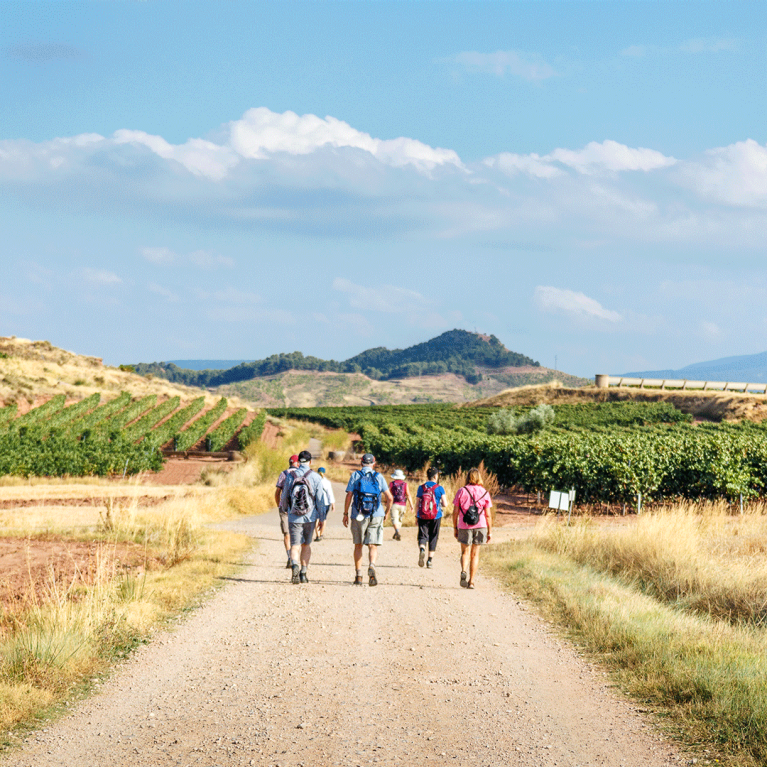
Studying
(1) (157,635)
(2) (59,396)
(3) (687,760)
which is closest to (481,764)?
(3) (687,760)

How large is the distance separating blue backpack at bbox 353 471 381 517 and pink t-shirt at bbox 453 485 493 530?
1.24 metres

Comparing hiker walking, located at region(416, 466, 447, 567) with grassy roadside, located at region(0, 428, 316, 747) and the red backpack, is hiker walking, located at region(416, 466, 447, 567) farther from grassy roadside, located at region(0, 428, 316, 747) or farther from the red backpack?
grassy roadside, located at region(0, 428, 316, 747)

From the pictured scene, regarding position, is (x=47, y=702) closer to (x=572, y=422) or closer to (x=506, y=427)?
(x=506, y=427)

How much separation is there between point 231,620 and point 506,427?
159ft

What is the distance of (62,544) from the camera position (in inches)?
555

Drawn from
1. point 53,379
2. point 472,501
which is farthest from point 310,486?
point 53,379

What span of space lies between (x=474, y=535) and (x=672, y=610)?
2.92 m

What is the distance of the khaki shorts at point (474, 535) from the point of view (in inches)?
448

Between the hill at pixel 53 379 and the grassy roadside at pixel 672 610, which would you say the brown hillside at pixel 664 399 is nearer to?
the hill at pixel 53 379

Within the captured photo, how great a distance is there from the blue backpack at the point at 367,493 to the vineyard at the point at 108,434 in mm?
27174

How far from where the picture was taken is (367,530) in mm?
11461

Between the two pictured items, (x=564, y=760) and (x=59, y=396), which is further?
(x=59, y=396)

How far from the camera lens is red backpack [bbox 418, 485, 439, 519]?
41.7ft

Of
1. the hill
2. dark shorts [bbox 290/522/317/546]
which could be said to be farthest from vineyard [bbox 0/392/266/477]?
dark shorts [bbox 290/522/317/546]
